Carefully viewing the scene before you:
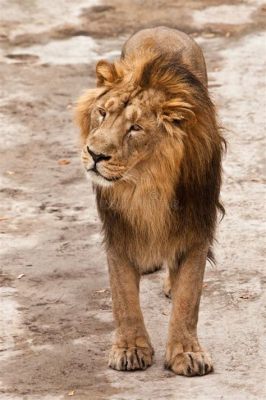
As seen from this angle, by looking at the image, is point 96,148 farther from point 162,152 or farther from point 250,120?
point 250,120

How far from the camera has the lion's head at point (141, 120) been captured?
6156 millimetres

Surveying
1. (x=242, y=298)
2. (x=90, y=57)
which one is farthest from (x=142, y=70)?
(x=90, y=57)

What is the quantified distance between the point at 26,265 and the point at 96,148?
2.18 meters

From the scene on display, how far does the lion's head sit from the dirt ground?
1.01 m

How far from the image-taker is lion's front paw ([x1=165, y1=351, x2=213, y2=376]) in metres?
6.56

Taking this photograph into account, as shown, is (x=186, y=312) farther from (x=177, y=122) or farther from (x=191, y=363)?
(x=177, y=122)

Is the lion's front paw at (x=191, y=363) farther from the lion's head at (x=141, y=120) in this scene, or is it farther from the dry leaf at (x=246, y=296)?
the dry leaf at (x=246, y=296)

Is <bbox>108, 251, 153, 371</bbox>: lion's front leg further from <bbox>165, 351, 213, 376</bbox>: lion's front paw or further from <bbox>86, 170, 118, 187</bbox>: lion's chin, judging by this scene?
<bbox>86, 170, 118, 187</bbox>: lion's chin

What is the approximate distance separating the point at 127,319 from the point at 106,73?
3.84ft

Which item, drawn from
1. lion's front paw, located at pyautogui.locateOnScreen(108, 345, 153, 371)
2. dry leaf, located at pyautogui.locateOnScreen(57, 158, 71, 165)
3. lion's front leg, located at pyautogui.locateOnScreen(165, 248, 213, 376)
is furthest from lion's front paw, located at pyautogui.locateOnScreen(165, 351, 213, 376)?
dry leaf, located at pyautogui.locateOnScreen(57, 158, 71, 165)

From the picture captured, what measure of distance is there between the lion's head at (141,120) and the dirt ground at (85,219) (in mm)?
1013

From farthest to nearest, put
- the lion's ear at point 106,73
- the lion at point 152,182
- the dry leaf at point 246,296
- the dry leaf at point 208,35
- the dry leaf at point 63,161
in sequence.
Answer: the dry leaf at point 208,35 < the dry leaf at point 63,161 < the dry leaf at point 246,296 < the lion's ear at point 106,73 < the lion at point 152,182

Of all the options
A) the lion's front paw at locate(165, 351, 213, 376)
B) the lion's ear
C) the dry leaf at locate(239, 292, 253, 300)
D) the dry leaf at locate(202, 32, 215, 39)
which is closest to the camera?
the lion's ear

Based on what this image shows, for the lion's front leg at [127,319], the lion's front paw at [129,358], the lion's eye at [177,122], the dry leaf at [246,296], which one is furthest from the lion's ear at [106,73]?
the dry leaf at [246,296]
